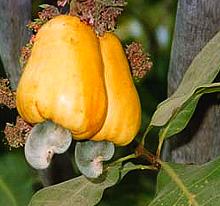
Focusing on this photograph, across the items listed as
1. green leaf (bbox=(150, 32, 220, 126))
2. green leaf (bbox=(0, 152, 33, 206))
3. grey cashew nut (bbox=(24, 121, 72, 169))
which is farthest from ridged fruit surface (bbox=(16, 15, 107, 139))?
green leaf (bbox=(0, 152, 33, 206))

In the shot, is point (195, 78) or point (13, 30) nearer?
point (195, 78)

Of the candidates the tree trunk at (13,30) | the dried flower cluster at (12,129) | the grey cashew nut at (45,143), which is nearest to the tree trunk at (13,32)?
the tree trunk at (13,30)

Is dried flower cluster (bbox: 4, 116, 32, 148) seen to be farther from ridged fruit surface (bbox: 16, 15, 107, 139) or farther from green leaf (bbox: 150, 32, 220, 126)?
green leaf (bbox: 150, 32, 220, 126)

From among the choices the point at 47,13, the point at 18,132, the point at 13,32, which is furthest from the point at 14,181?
the point at 47,13

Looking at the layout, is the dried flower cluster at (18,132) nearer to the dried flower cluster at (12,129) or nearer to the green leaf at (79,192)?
the dried flower cluster at (12,129)

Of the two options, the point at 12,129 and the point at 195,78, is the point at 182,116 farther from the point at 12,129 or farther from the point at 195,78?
the point at 12,129

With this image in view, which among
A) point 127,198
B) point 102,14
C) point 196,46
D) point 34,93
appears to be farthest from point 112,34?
point 127,198
